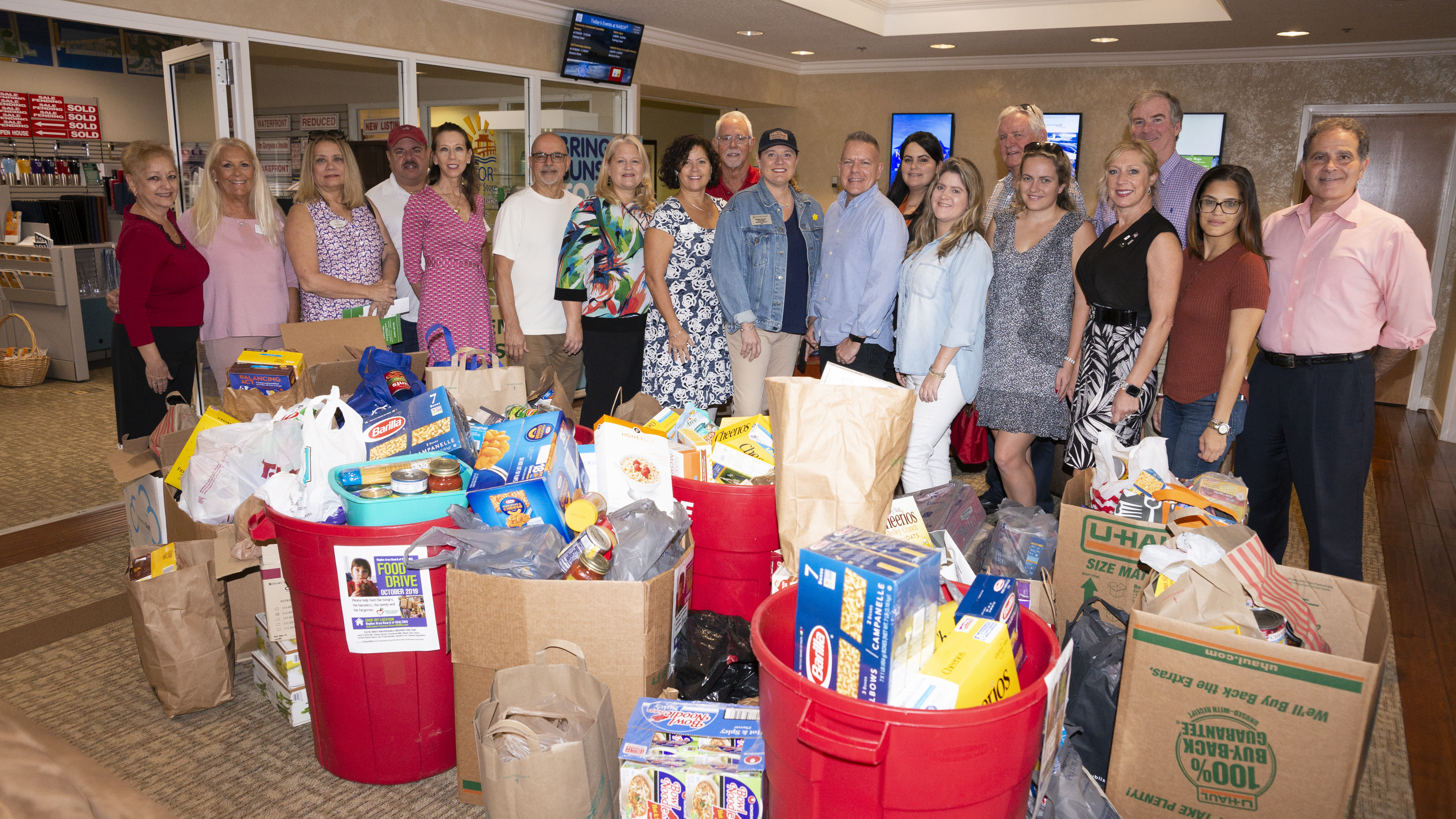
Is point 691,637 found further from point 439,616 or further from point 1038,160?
point 1038,160

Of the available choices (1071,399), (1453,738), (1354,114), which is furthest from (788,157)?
(1354,114)

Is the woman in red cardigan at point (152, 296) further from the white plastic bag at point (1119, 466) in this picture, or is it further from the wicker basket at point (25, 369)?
the wicker basket at point (25, 369)

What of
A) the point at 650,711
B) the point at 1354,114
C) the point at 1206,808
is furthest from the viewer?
the point at 1354,114

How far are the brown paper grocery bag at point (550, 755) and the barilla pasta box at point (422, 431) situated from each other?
23.7 inches

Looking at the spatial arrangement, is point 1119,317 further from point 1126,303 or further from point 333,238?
point 333,238

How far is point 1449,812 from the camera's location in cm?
196

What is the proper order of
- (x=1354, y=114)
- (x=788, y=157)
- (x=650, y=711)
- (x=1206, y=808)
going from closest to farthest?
(x=1206, y=808)
(x=650, y=711)
(x=788, y=157)
(x=1354, y=114)

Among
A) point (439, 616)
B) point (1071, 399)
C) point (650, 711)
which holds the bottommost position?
point (650, 711)

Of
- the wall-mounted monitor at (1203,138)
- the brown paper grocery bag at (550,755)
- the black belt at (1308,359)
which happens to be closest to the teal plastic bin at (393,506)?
the brown paper grocery bag at (550,755)

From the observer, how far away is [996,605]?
57.2 inches

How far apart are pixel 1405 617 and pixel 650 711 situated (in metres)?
2.85

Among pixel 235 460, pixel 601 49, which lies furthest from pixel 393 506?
pixel 601 49

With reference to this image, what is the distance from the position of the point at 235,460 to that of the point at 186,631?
455 millimetres

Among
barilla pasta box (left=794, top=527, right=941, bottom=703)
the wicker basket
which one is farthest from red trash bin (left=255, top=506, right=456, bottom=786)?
the wicker basket
